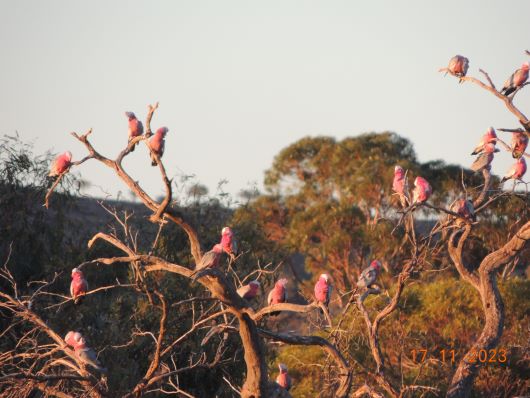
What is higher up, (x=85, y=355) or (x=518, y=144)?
(x=518, y=144)

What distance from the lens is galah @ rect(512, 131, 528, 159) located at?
9.00 meters

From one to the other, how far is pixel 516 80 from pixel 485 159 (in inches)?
30.6

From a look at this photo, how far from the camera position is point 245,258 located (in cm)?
1493

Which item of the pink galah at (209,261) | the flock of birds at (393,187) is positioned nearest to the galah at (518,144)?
the flock of birds at (393,187)

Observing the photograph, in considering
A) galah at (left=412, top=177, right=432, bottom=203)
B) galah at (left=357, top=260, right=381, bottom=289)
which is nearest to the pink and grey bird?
galah at (left=357, top=260, right=381, bottom=289)

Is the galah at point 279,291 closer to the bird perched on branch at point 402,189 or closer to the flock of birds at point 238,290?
the flock of birds at point 238,290

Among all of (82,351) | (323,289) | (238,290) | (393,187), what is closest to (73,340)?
(82,351)

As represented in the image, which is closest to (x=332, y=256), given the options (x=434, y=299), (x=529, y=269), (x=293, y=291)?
(x=529, y=269)

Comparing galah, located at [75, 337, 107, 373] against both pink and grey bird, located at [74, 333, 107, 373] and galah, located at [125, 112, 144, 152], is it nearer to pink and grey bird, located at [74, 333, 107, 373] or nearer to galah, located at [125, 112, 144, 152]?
pink and grey bird, located at [74, 333, 107, 373]

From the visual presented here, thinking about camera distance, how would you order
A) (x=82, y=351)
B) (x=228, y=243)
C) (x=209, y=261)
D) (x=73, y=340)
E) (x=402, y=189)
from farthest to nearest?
(x=402, y=189)
(x=73, y=340)
(x=82, y=351)
(x=228, y=243)
(x=209, y=261)

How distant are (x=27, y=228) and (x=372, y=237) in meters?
12.9

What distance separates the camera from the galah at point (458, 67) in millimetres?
8680

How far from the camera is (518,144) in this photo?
9.07 metres

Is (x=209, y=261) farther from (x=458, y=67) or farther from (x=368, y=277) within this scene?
(x=458, y=67)
